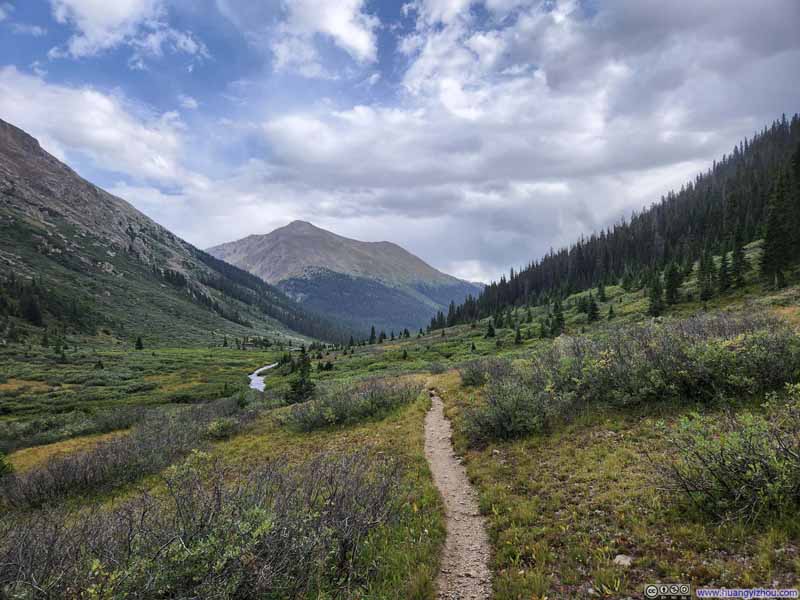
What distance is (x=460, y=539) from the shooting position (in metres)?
8.11

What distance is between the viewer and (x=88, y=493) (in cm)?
1609

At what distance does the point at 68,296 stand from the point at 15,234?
6188 cm

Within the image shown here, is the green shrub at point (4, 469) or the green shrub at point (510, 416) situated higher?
the green shrub at point (510, 416)

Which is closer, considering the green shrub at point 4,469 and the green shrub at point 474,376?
the green shrub at point 4,469

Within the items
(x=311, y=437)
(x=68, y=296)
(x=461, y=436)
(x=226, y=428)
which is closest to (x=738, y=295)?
(x=461, y=436)

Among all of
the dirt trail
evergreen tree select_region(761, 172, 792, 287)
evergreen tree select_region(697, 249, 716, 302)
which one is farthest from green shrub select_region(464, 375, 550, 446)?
evergreen tree select_region(697, 249, 716, 302)

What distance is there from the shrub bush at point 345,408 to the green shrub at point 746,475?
649 inches

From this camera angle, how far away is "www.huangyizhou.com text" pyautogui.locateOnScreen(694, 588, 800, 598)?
4715mm

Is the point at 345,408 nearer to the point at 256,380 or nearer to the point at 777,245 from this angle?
the point at 256,380

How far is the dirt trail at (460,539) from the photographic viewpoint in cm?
657

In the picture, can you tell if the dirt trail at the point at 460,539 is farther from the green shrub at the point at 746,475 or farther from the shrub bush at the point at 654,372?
the green shrub at the point at 746,475

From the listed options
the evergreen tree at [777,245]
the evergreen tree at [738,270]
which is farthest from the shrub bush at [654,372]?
the evergreen tree at [738,270]

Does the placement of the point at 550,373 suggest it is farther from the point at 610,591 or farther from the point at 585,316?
the point at 585,316

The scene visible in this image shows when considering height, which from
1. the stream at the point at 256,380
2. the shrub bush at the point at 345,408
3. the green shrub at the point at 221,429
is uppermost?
the shrub bush at the point at 345,408
